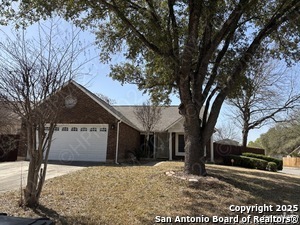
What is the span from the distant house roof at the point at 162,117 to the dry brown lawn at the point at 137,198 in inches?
496

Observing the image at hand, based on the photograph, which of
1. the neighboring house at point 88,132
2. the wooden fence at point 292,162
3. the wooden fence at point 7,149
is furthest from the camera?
the wooden fence at point 292,162

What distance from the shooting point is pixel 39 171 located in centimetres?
630

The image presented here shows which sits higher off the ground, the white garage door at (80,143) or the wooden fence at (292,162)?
the white garage door at (80,143)

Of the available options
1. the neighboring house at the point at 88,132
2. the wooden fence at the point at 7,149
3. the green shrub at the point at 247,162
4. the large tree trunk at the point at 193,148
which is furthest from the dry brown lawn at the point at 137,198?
the green shrub at the point at 247,162

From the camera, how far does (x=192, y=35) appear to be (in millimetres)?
9422

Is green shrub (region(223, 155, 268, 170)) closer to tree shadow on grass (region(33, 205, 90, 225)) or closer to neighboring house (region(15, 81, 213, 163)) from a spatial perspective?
neighboring house (region(15, 81, 213, 163))

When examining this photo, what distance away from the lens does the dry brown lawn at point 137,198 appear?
5.82m

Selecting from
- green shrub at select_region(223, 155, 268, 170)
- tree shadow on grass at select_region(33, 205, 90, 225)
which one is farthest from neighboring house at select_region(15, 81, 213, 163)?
tree shadow on grass at select_region(33, 205, 90, 225)

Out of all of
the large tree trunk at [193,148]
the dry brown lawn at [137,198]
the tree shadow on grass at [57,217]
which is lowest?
the tree shadow on grass at [57,217]

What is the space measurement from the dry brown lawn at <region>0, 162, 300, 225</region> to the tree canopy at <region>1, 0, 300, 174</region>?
1565 mm

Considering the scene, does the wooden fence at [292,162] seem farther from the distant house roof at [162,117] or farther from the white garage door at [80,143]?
the white garage door at [80,143]

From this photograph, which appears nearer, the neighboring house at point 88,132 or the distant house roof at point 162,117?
the neighboring house at point 88,132

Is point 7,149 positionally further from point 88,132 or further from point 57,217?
point 57,217

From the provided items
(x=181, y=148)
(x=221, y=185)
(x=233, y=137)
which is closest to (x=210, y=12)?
(x=221, y=185)
